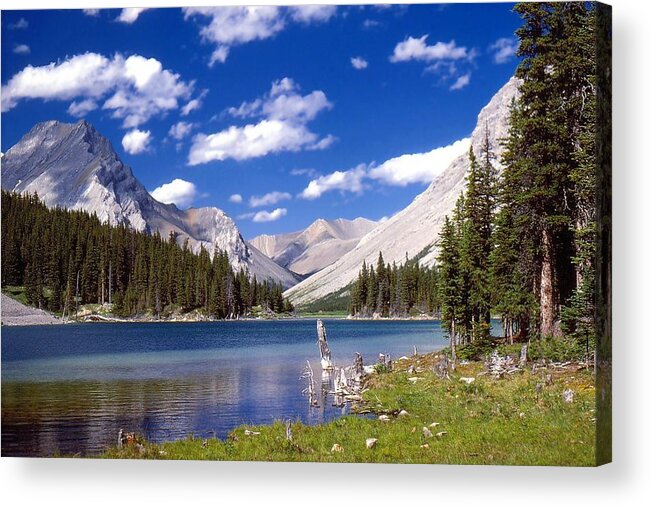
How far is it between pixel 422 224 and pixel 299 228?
250 centimetres

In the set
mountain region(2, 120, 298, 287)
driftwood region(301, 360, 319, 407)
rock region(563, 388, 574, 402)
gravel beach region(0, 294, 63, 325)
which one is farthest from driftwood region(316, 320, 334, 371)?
gravel beach region(0, 294, 63, 325)

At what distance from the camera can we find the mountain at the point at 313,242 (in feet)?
52.7

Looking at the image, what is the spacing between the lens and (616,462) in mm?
13633

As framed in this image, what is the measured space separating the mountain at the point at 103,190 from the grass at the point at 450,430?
10.7 feet

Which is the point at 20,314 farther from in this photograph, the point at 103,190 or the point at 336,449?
the point at 336,449

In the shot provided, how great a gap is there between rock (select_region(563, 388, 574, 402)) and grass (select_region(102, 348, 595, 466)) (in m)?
0.06

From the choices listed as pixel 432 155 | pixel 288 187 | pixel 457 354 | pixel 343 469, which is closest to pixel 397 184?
pixel 432 155

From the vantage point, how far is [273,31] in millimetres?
15461

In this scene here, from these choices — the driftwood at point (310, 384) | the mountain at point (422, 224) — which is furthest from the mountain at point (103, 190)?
the driftwood at point (310, 384)

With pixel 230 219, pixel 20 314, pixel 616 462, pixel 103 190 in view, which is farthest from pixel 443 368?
pixel 20 314

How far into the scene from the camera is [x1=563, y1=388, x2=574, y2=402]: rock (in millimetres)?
13617

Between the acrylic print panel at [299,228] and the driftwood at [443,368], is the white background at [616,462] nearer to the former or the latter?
the acrylic print panel at [299,228]

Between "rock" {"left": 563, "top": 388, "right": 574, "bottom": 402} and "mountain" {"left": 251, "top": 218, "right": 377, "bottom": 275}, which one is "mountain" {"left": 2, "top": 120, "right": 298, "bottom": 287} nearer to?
"mountain" {"left": 251, "top": 218, "right": 377, "bottom": 275}

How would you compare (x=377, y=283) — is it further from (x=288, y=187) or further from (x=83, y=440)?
(x=83, y=440)
